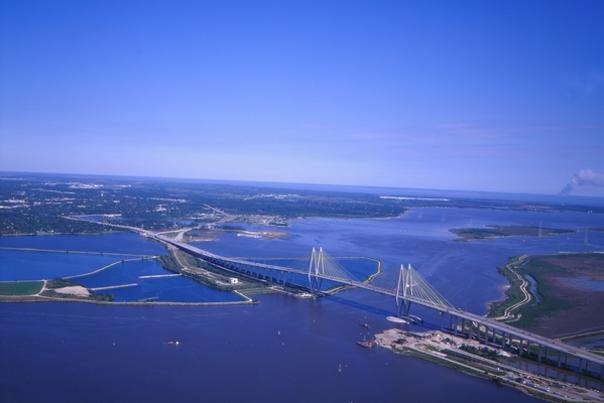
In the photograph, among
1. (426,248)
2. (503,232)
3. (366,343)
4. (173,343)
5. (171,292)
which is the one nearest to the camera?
(173,343)

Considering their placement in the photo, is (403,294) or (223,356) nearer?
(223,356)

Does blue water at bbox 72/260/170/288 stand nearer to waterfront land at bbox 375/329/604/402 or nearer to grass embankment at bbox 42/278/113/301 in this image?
grass embankment at bbox 42/278/113/301

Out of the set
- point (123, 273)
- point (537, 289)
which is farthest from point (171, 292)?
point (537, 289)

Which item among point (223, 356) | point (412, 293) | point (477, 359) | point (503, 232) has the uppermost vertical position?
point (503, 232)

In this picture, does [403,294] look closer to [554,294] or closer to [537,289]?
[554,294]

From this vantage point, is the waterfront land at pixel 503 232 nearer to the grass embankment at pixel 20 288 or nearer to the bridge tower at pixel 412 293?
the bridge tower at pixel 412 293

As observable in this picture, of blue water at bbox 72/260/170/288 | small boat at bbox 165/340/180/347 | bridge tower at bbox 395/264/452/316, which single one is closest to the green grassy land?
bridge tower at bbox 395/264/452/316

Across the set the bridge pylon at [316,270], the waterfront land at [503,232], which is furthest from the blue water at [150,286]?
the waterfront land at [503,232]
